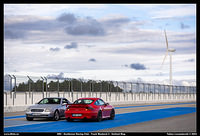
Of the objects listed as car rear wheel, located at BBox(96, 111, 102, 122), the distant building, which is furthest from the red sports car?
the distant building

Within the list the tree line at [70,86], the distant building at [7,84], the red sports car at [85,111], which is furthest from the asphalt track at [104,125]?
the tree line at [70,86]

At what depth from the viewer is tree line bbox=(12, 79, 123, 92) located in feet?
118

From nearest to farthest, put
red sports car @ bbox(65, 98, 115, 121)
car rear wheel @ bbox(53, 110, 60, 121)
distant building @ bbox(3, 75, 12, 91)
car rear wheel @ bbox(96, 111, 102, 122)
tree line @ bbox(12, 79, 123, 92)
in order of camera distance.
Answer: red sports car @ bbox(65, 98, 115, 121) < car rear wheel @ bbox(96, 111, 102, 122) < car rear wheel @ bbox(53, 110, 60, 121) < distant building @ bbox(3, 75, 12, 91) < tree line @ bbox(12, 79, 123, 92)

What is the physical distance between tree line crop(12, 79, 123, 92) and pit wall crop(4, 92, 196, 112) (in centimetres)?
39

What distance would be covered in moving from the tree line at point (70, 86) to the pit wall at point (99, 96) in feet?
1.28

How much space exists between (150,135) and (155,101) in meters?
52.0

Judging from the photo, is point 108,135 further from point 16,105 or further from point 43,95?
point 43,95

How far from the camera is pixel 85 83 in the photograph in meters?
46.2

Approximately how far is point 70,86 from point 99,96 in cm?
757

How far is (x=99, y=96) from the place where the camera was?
5031 centimetres

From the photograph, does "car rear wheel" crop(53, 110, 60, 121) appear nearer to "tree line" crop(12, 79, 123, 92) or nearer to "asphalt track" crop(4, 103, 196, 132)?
"asphalt track" crop(4, 103, 196, 132)

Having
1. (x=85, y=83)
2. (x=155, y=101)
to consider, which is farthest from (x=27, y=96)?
(x=155, y=101)

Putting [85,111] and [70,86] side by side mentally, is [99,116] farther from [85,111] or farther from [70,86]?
[70,86]

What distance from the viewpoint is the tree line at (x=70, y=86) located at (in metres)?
36.0
